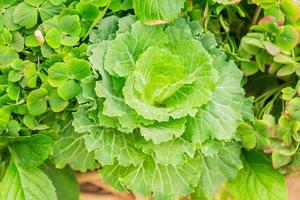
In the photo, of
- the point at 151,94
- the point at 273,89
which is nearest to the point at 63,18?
the point at 151,94

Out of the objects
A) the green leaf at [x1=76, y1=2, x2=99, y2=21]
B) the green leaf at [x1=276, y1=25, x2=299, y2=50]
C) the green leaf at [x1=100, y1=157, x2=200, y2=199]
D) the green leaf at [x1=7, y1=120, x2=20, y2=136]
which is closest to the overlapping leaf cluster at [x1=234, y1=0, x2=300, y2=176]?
the green leaf at [x1=276, y1=25, x2=299, y2=50]

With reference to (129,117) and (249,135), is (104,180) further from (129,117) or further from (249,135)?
(249,135)

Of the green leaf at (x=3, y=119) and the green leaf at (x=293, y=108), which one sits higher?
the green leaf at (x=3, y=119)

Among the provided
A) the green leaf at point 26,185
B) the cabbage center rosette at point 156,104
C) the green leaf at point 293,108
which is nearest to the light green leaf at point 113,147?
the cabbage center rosette at point 156,104

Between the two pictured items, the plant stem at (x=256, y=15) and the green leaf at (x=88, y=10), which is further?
the plant stem at (x=256, y=15)

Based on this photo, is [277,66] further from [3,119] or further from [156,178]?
[3,119]

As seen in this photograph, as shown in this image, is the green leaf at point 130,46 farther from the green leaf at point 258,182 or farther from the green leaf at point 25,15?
the green leaf at point 258,182

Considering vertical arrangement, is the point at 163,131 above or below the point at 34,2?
below

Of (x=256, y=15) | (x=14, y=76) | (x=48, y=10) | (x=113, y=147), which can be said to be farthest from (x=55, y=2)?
(x=256, y=15)
